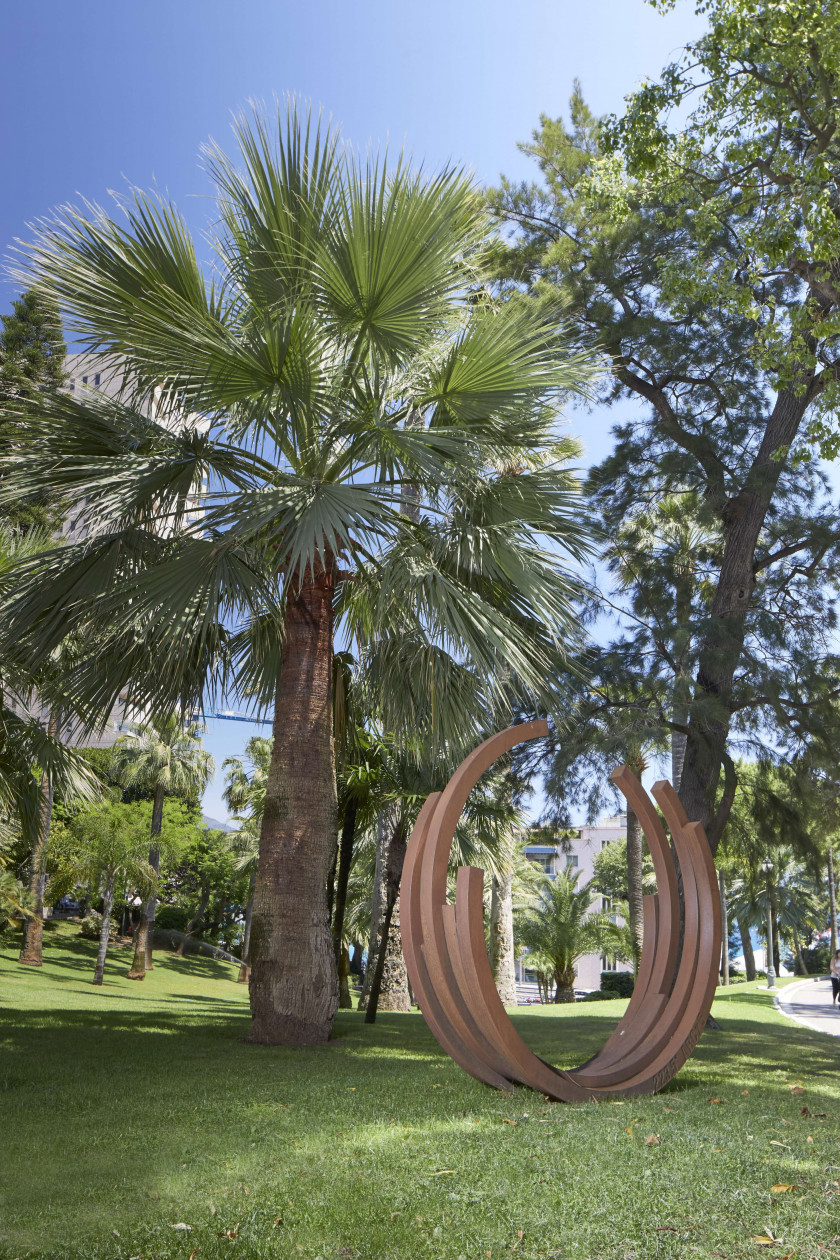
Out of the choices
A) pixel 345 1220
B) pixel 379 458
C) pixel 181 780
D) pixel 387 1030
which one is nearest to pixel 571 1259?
pixel 345 1220

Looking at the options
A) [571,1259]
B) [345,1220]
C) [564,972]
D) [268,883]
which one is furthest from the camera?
[564,972]

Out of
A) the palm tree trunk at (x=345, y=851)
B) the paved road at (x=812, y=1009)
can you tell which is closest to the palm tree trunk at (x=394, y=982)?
the palm tree trunk at (x=345, y=851)

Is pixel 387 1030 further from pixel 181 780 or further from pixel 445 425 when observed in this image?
pixel 181 780

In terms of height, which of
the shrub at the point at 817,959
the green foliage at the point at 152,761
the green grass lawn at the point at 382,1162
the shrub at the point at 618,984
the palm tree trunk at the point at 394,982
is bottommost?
the shrub at the point at 817,959

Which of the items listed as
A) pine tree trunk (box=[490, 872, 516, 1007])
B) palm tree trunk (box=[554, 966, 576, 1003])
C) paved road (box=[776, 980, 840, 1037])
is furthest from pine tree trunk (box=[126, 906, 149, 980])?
paved road (box=[776, 980, 840, 1037])

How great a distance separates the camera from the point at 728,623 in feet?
35.7

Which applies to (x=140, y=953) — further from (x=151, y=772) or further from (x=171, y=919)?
(x=171, y=919)

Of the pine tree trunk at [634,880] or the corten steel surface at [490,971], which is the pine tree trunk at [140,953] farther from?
the corten steel surface at [490,971]

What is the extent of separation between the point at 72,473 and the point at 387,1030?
25.2 feet

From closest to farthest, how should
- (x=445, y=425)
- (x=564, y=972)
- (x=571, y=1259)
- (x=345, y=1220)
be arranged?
(x=571, y=1259)
(x=345, y=1220)
(x=445, y=425)
(x=564, y=972)

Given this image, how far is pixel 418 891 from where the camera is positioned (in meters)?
6.57

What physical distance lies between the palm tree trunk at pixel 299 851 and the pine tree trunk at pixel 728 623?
4408mm

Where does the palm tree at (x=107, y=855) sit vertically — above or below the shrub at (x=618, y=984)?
above

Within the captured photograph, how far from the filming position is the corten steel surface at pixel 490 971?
19.5 feet
